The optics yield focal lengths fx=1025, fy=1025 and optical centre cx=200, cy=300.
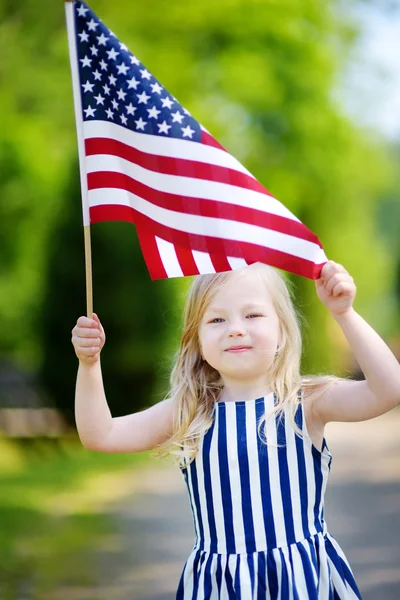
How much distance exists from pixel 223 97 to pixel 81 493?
305 inches

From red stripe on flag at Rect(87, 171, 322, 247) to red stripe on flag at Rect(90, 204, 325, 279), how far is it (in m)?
0.07

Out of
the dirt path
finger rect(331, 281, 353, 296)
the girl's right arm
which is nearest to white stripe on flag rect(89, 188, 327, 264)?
finger rect(331, 281, 353, 296)

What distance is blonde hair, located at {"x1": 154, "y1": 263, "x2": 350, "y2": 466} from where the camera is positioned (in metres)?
3.10

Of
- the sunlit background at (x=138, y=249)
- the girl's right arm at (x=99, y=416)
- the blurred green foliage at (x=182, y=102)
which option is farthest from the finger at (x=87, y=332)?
the blurred green foliage at (x=182, y=102)

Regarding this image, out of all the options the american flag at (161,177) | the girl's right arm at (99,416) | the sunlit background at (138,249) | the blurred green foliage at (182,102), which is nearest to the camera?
the girl's right arm at (99,416)


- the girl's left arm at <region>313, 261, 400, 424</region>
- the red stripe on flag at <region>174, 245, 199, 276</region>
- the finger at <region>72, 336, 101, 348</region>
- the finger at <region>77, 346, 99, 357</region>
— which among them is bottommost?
the girl's left arm at <region>313, 261, 400, 424</region>

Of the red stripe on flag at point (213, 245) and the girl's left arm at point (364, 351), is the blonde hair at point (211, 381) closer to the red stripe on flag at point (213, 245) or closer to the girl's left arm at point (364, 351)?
the red stripe on flag at point (213, 245)

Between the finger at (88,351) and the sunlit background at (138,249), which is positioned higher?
the sunlit background at (138,249)

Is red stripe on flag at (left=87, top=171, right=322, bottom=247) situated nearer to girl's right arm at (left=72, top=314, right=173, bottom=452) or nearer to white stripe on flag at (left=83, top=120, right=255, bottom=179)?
white stripe on flag at (left=83, top=120, right=255, bottom=179)

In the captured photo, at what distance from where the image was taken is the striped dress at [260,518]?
2.95 metres

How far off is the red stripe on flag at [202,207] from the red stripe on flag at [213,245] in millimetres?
65

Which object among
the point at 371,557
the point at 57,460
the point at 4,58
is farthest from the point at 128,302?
the point at 371,557

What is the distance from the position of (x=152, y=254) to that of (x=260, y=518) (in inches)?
34.9

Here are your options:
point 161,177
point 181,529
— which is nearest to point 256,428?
point 161,177
